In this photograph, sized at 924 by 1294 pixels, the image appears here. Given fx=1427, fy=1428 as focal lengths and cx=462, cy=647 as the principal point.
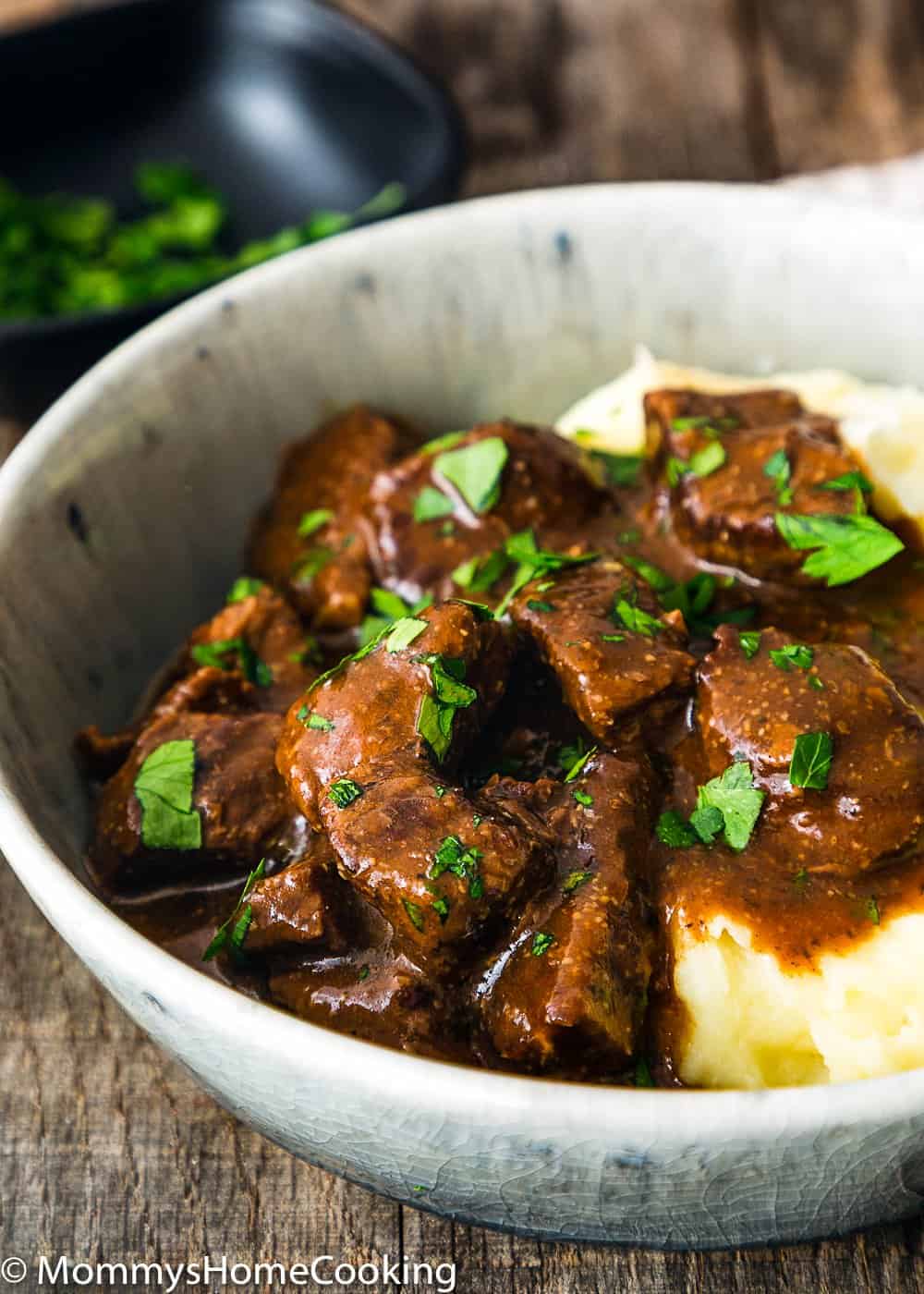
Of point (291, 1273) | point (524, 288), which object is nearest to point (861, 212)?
point (524, 288)

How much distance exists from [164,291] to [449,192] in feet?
4.30

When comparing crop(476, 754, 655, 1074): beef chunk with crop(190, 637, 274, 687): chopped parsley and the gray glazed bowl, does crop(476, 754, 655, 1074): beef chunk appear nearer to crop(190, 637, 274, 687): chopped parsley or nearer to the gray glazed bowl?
the gray glazed bowl


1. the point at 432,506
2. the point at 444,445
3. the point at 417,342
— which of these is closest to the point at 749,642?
the point at 432,506

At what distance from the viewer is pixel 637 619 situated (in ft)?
11.9

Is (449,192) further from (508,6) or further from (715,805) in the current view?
(715,805)

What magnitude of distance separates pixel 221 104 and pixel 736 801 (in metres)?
5.69

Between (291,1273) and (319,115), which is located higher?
(319,115)

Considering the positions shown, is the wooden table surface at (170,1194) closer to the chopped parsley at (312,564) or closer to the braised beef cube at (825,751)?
the braised beef cube at (825,751)

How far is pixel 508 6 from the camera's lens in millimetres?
7988

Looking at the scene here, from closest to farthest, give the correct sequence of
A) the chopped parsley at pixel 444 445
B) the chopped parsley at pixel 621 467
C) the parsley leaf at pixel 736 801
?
1. the parsley leaf at pixel 736 801
2. the chopped parsley at pixel 444 445
3. the chopped parsley at pixel 621 467

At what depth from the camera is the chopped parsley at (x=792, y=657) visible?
11.4ft

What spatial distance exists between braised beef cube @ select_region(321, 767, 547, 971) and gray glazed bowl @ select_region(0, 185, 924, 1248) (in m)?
0.44

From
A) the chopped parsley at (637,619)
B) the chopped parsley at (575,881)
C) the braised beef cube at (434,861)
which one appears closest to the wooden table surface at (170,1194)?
the braised beef cube at (434,861)

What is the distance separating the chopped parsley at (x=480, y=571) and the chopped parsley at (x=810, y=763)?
3.68ft
